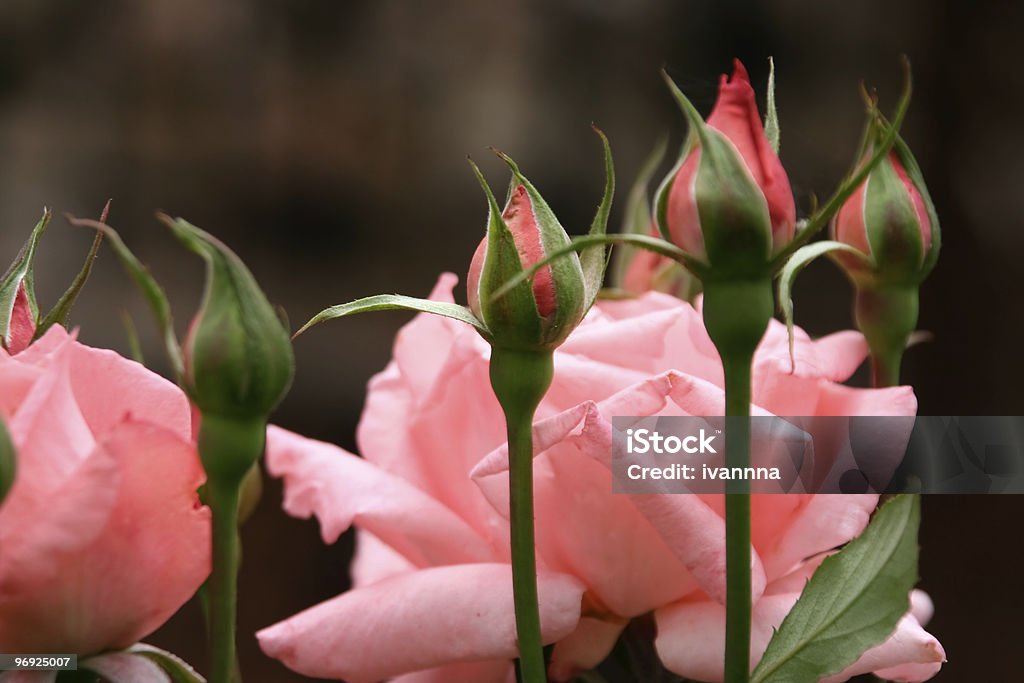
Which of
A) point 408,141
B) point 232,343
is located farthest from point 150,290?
point 408,141

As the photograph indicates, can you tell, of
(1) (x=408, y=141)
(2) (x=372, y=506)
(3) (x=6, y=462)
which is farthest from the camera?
(1) (x=408, y=141)

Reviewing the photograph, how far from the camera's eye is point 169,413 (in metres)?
0.18

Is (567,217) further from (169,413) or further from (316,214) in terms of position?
(169,413)

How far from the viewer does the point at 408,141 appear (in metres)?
1.51

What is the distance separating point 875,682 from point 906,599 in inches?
2.2

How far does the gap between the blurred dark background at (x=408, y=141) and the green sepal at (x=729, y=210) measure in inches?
49.9

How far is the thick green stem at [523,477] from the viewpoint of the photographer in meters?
0.17

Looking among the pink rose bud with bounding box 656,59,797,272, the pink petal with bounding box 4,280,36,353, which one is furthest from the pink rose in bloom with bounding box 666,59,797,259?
the pink petal with bounding box 4,280,36,353

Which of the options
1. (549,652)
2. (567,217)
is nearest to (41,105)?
(567,217)

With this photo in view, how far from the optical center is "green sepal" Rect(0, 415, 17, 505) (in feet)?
0.41

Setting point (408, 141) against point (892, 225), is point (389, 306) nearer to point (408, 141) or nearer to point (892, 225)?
point (892, 225)

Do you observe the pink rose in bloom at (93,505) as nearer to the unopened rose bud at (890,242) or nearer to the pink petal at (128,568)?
the pink petal at (128,568)

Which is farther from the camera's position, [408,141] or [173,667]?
[408,141]

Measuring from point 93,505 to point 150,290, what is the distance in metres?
0.03
